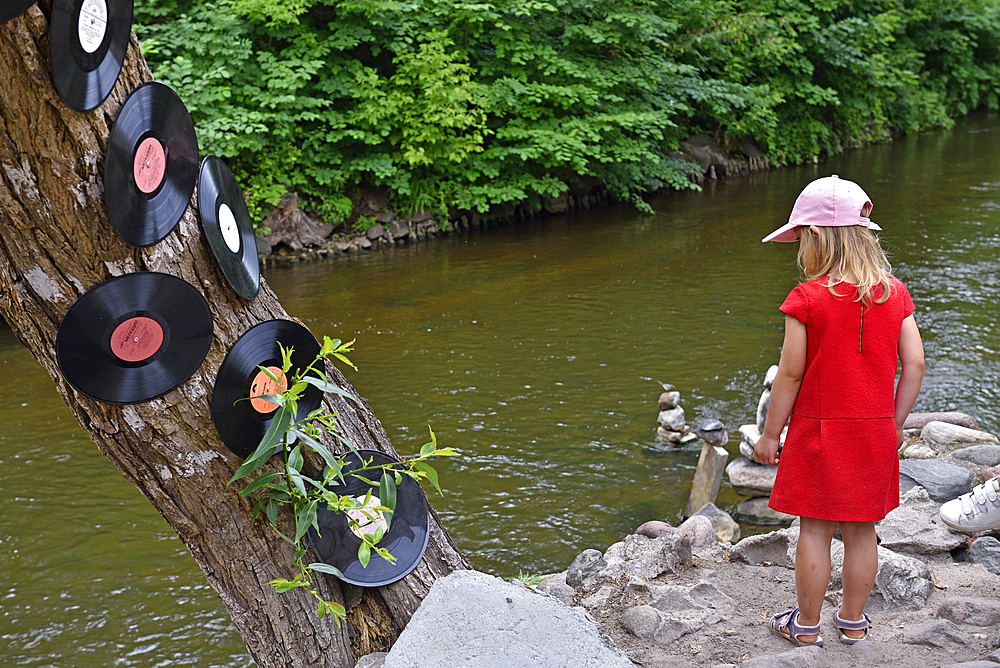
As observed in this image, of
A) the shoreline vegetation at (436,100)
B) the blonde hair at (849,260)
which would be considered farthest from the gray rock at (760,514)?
the shoreline vegetation at (436,100)

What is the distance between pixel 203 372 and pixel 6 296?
1.39 feet

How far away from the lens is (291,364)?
2.05m

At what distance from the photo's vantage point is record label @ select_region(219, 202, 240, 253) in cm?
197

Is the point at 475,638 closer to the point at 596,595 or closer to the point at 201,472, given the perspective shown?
the point at 201,472

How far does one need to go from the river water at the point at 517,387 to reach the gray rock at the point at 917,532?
1145 millimetres

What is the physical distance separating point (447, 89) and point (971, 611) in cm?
1005

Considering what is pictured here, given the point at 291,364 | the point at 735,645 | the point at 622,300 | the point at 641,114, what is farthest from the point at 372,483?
the point at 641,114

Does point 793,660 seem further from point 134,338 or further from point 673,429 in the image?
point 673,429

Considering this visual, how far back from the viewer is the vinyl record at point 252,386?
6.19 feet

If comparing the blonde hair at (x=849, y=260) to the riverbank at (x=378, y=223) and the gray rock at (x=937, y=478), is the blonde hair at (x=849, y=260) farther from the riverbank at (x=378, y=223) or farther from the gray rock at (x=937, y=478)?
the riverbank at (x=378, y=223)

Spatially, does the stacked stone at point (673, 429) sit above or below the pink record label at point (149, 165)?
below

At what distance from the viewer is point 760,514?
173 inches

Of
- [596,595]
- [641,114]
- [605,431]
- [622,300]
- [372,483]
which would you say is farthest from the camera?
[641,114]

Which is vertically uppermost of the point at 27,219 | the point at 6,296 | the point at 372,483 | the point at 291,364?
the point at 27,219
